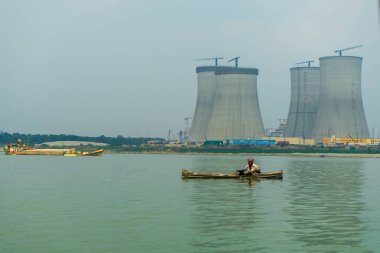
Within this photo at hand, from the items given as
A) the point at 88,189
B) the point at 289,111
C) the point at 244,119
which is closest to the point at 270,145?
the point at 289,111

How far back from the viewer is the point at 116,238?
67.4ft

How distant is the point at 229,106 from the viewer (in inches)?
6393

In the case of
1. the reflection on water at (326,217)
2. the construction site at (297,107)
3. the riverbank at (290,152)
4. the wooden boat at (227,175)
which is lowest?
the reflection on water at (326,217)

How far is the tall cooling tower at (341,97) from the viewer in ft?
484

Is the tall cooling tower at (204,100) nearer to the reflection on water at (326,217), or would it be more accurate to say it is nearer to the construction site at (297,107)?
the construction site at (297,107)

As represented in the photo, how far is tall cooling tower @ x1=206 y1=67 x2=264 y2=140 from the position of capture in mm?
161375

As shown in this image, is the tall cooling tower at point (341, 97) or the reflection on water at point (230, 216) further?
the tall cooling tower at point (341, 97)

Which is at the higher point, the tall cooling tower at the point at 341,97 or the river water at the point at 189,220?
the tall cooling tower at the point at 341,97

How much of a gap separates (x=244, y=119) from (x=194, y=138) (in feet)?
101

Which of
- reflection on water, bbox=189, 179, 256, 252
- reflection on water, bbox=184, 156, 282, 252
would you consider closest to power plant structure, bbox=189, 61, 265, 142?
reflection on water, bbox=184, 156, 282, 252

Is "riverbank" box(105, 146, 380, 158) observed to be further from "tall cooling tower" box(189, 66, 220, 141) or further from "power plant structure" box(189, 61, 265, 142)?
"power plant structure" box(189, 61, 265, 142)

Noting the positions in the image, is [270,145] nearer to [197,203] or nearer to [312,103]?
[312,103]

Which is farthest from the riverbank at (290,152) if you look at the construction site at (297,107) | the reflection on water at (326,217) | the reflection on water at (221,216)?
the reflection on water at (221,216)

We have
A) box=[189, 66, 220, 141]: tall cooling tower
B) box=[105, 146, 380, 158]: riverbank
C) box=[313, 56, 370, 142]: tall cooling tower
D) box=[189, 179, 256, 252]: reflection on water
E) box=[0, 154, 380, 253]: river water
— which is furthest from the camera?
box=[189, 66, 220, 141]: tall cooling tower
